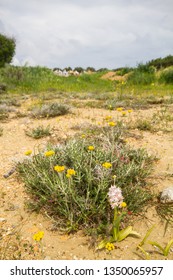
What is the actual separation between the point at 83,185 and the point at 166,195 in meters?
0.76

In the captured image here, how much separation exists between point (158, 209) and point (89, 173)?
70 cm

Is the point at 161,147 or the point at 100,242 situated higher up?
the point at 161,147

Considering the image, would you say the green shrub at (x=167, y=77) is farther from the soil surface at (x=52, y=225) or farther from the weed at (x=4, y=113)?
the soil surface at (x=52, y=225)

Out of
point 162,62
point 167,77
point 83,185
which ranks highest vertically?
point 162,62

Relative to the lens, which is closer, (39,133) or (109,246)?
(109,246)

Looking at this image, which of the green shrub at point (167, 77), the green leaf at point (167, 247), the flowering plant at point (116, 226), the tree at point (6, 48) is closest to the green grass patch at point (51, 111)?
the flowering plant at point (116, 226)

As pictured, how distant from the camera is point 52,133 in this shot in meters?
4.64

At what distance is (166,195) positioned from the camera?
254 centimetres

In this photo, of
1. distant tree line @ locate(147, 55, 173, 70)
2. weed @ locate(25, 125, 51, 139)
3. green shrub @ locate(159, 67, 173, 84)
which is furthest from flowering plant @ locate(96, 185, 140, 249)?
distant tree line @ locate(147, 55, 173, 70)

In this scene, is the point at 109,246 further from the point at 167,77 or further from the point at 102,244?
the point at 167,77

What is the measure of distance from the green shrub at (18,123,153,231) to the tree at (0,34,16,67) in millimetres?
22077

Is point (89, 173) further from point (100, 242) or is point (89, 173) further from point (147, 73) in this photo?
point (147, 73)

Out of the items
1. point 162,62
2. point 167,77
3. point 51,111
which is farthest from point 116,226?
point 162,62
